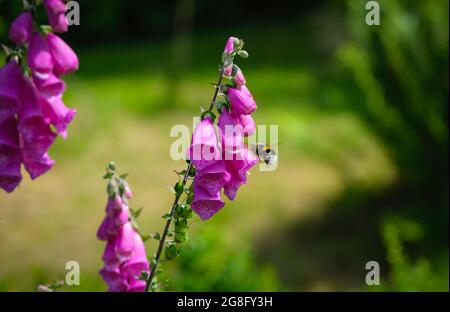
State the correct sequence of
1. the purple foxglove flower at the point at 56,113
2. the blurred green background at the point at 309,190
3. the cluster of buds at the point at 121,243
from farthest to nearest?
the blurred green background at the point at 309,190 → the cluster of buds at the point at 121,243 → the purple foxglove flower at the point at 56,113

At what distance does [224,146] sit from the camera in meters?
1.46

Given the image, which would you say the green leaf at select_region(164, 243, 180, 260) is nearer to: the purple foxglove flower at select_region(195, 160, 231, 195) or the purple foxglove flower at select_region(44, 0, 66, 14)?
the purple foxglove flower at select_region(195, 160, 231, 195)

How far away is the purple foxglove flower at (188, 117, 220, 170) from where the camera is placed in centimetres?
142

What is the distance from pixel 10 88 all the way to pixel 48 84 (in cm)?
8

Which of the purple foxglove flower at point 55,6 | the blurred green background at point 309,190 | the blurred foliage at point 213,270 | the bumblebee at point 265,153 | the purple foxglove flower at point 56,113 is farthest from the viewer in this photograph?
the blurred green background at point 309,190

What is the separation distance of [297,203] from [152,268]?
4111mm

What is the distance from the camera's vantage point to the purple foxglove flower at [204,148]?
4.66 ft

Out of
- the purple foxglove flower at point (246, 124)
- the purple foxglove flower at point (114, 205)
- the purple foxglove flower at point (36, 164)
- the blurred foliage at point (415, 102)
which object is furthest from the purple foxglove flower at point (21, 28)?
the blurred foliage at point (415, 102)

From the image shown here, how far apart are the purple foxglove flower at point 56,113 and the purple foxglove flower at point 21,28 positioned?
0.13m

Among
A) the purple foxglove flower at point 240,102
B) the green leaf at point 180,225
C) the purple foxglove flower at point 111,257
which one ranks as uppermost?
the purple foxglove flower at point 240,102

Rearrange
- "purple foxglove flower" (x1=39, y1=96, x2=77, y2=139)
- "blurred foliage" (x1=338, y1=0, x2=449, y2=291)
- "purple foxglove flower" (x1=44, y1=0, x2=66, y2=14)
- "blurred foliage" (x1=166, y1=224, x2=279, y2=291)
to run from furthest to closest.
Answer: "blurred foliage" (x1=338, y1=0, x2=449, y2=291) < "blurred foliage" (x1=166, y1=224, x2=279, y2=291) < "purple foxglove flower" (x1=39, y1=96, x2=77, y2=139) < "purple foxglove flower" (x1=44, y1=0, x2=66, y2=14)

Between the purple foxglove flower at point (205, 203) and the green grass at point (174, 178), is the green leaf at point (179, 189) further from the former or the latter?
the green grass at point (174, 178)

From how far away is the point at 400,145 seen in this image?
4613 mm

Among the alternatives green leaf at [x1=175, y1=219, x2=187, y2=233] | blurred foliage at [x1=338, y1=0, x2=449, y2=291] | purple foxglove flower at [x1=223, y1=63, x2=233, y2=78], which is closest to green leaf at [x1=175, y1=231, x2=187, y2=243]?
green leaf at [x1=175, y1=219, x2=187, y2=233]
